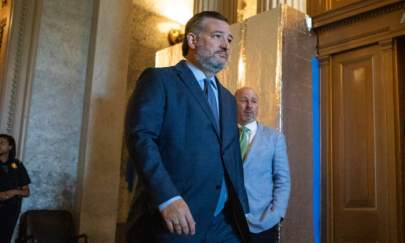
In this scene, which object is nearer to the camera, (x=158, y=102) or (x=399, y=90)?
(x=158, y=102)

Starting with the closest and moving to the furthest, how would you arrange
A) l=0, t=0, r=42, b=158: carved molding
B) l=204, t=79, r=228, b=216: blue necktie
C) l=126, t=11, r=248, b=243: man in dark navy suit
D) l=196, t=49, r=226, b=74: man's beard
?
l=126, t=11, r=248, b=243: man in dark navy suit, l=204, t=79, r=228, b=216: blue necktie, l=196, t=49, r=226, b=74: man's beard, l=0, t=0, r=42, b=158: carved molding

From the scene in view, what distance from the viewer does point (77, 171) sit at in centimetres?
641

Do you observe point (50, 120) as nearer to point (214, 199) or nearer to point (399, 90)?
point (399, 90)

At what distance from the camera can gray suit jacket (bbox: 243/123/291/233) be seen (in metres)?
3.14

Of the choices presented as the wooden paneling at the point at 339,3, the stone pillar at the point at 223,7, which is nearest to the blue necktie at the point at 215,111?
the wooden paneling at the point at 339,3

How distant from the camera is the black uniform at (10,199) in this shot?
5.21 meters

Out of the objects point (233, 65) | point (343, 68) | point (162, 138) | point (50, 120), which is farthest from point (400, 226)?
point (50, 120)

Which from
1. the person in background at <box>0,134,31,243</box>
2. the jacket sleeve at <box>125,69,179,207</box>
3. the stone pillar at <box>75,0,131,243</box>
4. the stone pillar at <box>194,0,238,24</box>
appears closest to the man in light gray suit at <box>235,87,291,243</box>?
the jacket sleeve at <box>125,69,179,207</box>

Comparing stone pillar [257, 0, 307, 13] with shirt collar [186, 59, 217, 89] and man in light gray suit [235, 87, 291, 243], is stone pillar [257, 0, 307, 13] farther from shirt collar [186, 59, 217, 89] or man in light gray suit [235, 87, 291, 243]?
shirt collar [186, 59, 217, 89]

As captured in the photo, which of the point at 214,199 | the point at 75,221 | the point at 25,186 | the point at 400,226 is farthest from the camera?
the point at 75,221

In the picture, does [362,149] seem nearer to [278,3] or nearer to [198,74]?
[278,3]

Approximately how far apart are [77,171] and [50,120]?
739 millimetres

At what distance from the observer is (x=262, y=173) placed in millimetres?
3250

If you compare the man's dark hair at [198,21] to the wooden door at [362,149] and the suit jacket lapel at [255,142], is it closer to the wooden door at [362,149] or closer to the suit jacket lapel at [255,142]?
the suit jacket lapel at [255,142]
